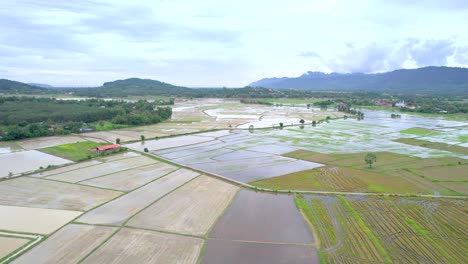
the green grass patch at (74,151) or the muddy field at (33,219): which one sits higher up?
the green grass patch at (74,151)

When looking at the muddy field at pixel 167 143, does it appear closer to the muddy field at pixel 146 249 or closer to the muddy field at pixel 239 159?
the muddy field at pixel 239 159

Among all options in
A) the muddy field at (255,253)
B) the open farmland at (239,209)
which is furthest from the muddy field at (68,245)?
the muddy field at (255,253)

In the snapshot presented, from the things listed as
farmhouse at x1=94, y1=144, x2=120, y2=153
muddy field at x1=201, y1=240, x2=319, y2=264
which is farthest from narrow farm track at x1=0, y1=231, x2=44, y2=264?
farmhouse at x1=94, y1=144, x2=120, y2=153

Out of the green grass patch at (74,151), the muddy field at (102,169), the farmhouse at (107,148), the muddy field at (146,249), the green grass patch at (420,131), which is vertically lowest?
the muddy field at (146,249)

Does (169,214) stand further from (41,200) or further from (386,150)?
(386,150)

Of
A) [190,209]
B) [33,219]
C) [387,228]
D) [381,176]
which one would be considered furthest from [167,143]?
[387,228]

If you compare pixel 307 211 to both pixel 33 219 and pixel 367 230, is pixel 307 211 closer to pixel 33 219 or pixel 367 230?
pixel 367 230

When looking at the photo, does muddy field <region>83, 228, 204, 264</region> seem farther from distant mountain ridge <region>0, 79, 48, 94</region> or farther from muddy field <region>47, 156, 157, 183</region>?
distant mountain ridge <region>0, 79, 48, 94</region>
